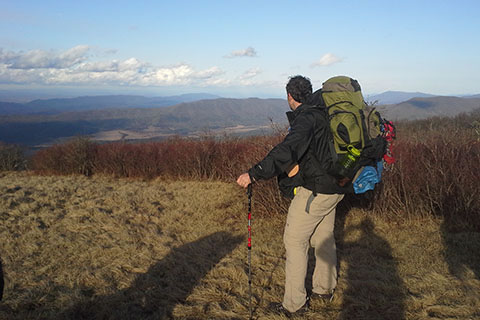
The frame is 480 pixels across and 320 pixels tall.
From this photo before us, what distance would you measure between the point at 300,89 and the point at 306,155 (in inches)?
22.6

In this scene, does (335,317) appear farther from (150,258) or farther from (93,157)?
(93,157)

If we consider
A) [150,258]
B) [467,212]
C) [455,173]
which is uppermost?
[455,173]

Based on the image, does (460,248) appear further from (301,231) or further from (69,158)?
(69,158)

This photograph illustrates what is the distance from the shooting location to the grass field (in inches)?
116

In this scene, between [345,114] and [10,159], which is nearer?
[345,114]

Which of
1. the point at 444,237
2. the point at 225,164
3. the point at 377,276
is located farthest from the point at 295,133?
the point at 225,164

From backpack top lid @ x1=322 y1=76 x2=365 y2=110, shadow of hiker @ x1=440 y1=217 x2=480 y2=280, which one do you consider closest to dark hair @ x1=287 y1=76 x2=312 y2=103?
backpack top lid @ x1=322 y1=76 x2=365 y2=110

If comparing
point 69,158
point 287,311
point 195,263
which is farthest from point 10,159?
point 287,311

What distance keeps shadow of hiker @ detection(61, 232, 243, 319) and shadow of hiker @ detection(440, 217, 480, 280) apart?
2629 millimetres

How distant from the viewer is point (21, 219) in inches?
218

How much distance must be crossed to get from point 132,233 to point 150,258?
1.05 metres

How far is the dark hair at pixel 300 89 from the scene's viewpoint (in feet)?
8.45

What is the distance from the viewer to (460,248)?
419 centimetres

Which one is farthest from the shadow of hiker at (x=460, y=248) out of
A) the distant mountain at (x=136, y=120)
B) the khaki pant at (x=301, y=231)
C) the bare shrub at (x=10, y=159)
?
the distant mountain at (x=136, y=120)
